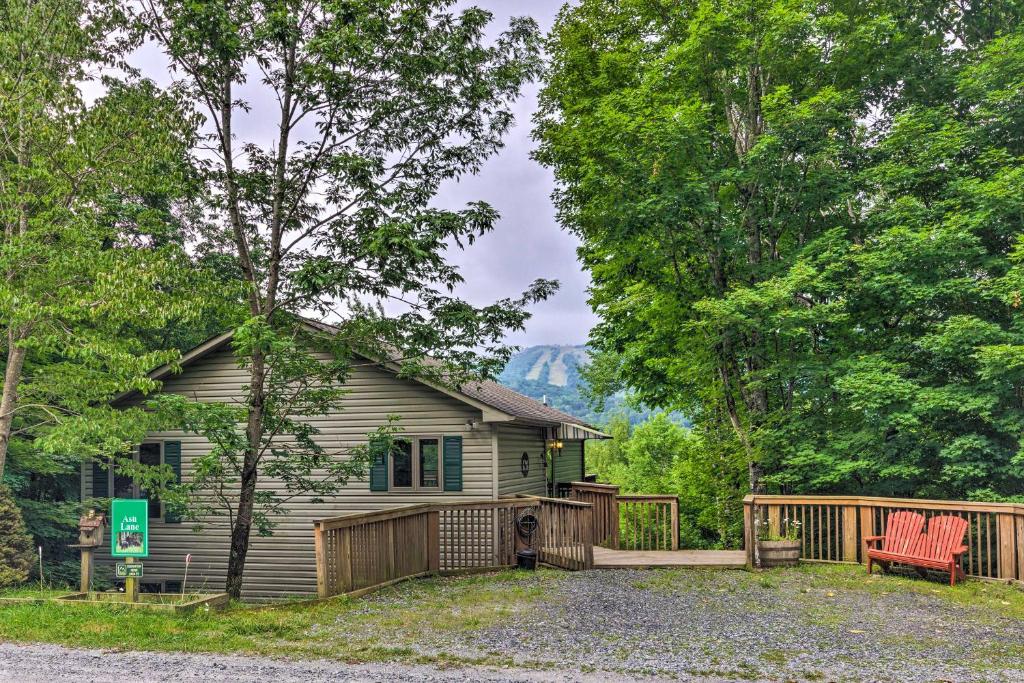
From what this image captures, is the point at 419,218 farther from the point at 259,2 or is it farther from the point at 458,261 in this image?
the point at 259,2

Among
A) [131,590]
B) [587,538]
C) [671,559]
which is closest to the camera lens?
[131,590]

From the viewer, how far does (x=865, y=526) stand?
1031 centimetres

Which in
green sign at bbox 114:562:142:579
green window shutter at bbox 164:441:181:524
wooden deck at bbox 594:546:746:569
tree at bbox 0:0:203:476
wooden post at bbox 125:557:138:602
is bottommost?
wooden deck at bbox 594:546:746:569

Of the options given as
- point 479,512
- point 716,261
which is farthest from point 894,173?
point 479,512

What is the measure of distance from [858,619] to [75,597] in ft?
28.2

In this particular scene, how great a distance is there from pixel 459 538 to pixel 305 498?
4529 mm

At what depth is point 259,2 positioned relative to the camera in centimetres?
908

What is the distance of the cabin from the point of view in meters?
13.1

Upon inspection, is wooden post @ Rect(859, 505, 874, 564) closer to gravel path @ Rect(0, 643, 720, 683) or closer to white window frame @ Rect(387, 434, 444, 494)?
gravel path @ Rect(0, 643, 720, 683)

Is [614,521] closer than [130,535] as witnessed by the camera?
No

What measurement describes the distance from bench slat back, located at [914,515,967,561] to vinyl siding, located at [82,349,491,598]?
22.9 feet

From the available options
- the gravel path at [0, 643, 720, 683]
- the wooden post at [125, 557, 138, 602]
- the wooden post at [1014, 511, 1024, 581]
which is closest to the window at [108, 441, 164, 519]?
the wooden post at [125, 557, 138, 602]

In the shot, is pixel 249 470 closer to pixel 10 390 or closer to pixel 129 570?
pixel 129 570

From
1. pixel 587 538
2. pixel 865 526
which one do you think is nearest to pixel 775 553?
pixel 865 526
